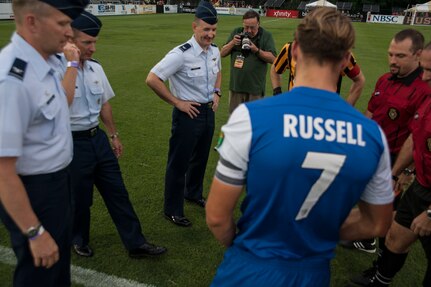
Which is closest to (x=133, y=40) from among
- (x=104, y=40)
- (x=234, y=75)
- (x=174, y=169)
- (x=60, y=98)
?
(x=104, y=40)

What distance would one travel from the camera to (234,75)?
6188 mm

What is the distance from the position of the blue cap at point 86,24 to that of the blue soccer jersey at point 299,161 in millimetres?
2139

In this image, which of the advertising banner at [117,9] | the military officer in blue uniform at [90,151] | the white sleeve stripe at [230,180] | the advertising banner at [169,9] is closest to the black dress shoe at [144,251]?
the military officer in blue uniform at [90,151]

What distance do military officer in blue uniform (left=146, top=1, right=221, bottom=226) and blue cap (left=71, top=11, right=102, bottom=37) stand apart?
768 millimetres

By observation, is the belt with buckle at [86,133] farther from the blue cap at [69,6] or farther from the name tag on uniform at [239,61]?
the name tag on uniform at [239,61]

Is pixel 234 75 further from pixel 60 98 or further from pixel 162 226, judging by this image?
pixel 60 98

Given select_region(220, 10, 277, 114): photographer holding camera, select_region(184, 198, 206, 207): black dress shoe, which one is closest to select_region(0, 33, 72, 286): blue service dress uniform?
select_region(184, 198, 206, 207): black dress shoe

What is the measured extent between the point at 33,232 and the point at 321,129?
156 centimetres

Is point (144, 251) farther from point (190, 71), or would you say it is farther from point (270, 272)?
point (270, 272)

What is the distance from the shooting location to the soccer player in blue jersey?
4.36 feet

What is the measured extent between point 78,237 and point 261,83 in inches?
154

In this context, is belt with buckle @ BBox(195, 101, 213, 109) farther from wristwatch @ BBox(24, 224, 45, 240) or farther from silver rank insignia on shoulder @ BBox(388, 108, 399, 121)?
wristwatch @ BBox(24, 224, 45, 240)

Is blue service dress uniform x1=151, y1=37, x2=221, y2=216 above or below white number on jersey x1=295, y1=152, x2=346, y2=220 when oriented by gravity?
below

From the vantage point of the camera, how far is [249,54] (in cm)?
598
